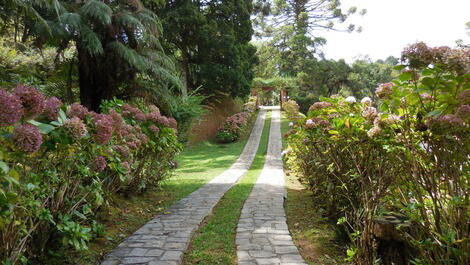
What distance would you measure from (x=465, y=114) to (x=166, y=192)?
191 inches

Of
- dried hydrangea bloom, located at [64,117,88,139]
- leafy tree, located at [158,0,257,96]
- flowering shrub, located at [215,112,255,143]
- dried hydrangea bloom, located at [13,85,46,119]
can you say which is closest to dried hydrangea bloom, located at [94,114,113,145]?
dried hydrangea bloom, located at [64,117,88,139]

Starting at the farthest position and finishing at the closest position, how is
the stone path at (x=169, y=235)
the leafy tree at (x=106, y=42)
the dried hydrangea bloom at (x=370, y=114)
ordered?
the leafy tree at (x=106, y=42) < the stone path at (x=169, y=235) < the dried hydrangea bloom at (x=370, y=114)

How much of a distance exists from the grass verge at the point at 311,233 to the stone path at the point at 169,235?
1.07 metres

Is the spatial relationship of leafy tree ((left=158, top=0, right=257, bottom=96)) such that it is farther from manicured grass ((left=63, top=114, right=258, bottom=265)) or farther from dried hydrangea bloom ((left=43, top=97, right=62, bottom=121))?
dried hydrangea bloom ((left=43, top=97, right=62, bottom=121))

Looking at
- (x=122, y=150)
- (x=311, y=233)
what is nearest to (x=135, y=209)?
(x=122, y=150)

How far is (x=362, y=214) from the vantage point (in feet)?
9.27

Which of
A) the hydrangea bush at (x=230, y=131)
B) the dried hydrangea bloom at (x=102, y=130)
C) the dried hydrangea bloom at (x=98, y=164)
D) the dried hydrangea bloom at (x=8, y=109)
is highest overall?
the dried hydrangea bloom at (x=8, y=109)

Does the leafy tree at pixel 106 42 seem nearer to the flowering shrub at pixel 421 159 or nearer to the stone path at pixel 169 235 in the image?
the stone path at pixel 169 235

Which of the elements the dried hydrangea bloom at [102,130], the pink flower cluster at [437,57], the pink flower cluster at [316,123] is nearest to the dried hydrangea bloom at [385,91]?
the pink flower cluster at [437,57]

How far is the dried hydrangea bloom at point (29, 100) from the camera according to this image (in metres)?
1.53

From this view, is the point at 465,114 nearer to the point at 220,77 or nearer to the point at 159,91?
the point at 159,91

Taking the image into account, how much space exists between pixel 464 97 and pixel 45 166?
96.0 inches

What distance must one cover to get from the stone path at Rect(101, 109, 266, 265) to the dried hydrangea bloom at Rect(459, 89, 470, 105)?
219 centimetres

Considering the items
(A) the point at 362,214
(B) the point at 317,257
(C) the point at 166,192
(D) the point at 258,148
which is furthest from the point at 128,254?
(D) the point at 258,148
